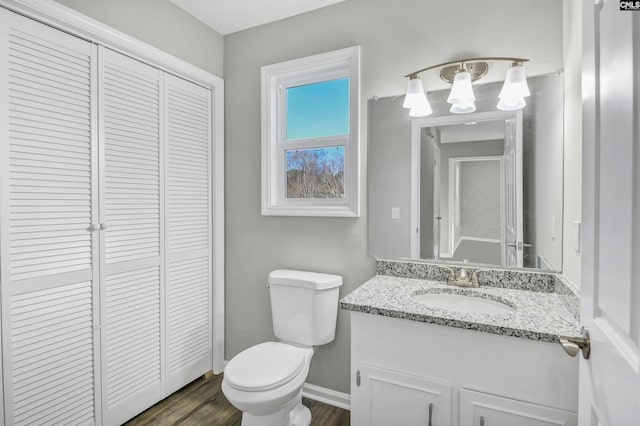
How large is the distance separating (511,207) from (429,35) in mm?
996

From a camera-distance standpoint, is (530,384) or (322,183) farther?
(322,183)

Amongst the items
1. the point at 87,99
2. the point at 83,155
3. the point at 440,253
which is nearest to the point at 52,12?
the point at 87,99

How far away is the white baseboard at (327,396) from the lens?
6.77 feet

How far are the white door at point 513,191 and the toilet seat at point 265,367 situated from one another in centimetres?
117

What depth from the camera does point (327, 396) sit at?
2.12m

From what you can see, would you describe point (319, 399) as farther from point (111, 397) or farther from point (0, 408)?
point (0, 408)

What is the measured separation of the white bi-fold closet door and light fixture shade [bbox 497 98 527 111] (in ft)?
5.95

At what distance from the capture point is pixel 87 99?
166 cm

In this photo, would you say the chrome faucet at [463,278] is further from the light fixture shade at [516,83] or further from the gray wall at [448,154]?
the light fixture shade at [516,83]

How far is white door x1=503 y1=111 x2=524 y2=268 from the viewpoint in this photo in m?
1.62

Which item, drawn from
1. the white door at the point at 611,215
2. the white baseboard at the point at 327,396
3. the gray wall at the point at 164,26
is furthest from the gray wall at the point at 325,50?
the white door at the point at 611,215

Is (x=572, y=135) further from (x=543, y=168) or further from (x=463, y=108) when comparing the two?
(x=463, y=108)

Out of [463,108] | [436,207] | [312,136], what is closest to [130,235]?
[312,136]

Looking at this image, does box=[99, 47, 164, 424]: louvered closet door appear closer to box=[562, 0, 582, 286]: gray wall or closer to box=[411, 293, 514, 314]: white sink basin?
box=[411, 293, 514, 314]: white sink basin
